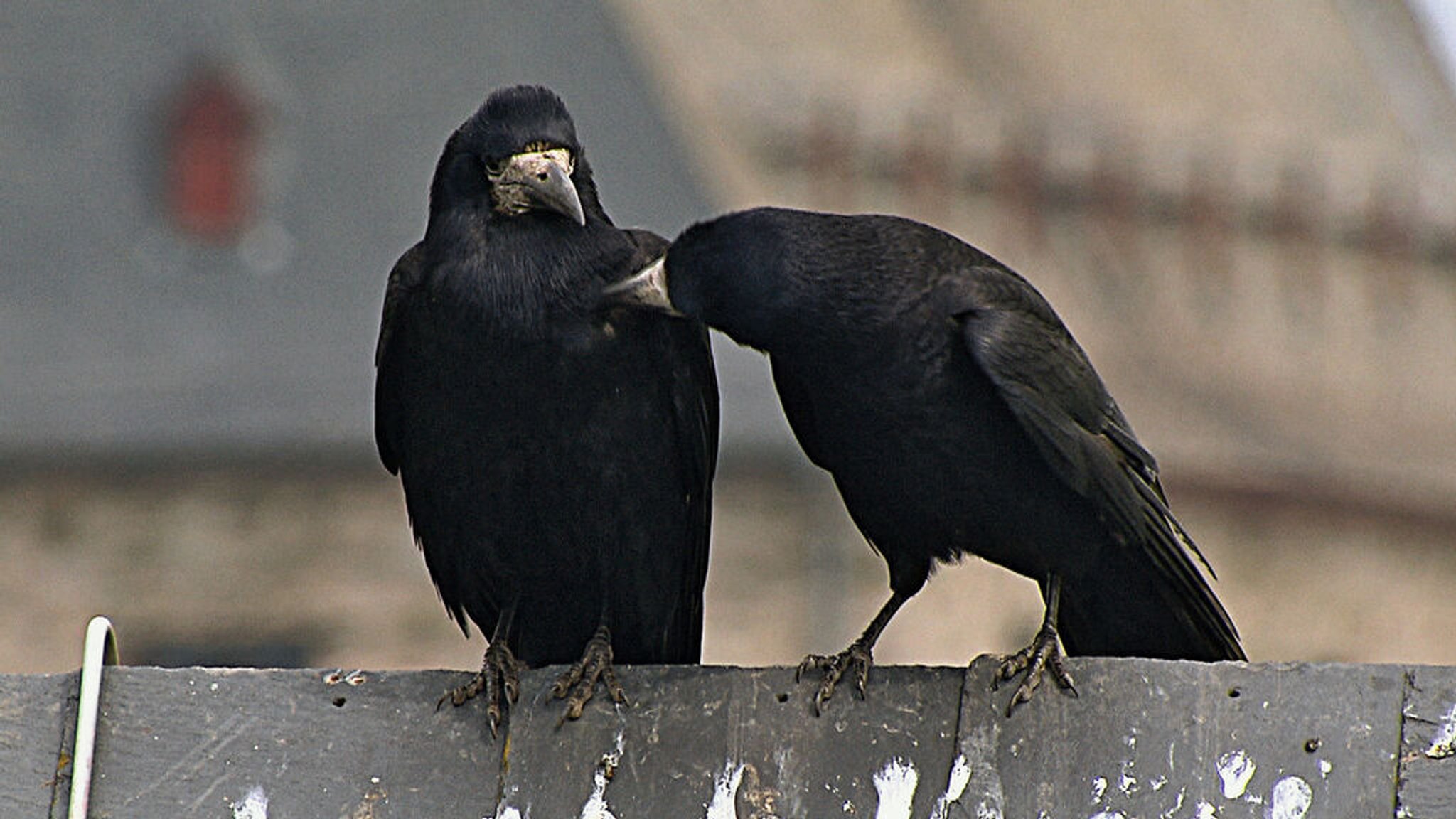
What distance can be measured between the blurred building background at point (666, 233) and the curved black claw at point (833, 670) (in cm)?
1154

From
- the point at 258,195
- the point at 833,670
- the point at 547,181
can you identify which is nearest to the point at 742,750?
the point at 833,670

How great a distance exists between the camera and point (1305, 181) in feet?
70.5

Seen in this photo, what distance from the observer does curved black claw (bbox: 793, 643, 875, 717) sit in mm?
5016

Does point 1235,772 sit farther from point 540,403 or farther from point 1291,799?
point 540,403

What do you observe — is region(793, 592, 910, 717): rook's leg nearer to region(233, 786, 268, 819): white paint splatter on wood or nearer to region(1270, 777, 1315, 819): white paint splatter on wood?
region(1270, 777, 1315, 819): white paint splatter on wood

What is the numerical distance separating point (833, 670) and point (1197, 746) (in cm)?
61

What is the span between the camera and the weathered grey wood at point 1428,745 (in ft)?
15.2

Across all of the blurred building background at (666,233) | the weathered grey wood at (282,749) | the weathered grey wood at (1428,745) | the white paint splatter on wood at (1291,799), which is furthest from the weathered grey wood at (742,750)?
the blurred building background at (666,233)

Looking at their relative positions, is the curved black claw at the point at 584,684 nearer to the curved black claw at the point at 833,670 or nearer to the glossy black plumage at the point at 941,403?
the curved black claw at the point at 833,670

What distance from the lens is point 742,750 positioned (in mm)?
4953

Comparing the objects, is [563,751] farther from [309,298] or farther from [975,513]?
[309,298]

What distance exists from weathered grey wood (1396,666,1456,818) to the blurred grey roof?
12662 mm

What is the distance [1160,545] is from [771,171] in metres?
13.0

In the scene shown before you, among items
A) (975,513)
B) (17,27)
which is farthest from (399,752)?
(17,27)
